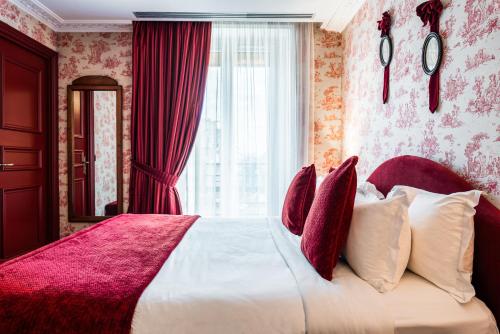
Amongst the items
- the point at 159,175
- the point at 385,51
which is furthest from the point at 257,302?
the point at 159,175

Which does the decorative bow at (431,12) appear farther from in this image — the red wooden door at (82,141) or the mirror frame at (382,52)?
the red wooden door at (82,141)

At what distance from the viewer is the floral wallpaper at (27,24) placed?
2736 mm

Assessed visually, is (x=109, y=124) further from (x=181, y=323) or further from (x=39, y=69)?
(x=181, y=323)

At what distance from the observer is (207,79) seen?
3.33 m

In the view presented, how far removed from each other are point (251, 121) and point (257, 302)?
2.45 meters

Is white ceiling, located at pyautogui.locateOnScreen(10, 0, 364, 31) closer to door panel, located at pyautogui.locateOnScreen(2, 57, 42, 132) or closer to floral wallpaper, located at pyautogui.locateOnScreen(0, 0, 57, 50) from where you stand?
floral wallpaper, located at pyautogui.locateOnScreen(0, 0, 57, 50)

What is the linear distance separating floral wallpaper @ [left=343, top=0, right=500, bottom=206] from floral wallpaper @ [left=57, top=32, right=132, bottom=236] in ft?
7.77

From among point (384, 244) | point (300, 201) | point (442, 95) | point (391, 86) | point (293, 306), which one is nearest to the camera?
Answer: point (293, 306)

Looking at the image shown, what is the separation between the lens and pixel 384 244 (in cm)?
122

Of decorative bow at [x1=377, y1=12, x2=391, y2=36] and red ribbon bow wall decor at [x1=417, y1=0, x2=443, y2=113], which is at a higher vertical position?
decorative bow at [x1=377, y1=12, x2=391, y2=36]

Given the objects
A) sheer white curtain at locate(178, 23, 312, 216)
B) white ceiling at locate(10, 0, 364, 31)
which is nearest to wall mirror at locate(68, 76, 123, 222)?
white ceiling at locate(10, 0, 364, 31)

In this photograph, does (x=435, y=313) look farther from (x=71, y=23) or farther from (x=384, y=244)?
(x=71, y=23)

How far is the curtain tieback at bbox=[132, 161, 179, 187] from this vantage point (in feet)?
10.7

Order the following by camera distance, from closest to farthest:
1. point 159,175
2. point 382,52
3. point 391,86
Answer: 1. point 391,86
2. point 382,52
3. point 159,175
